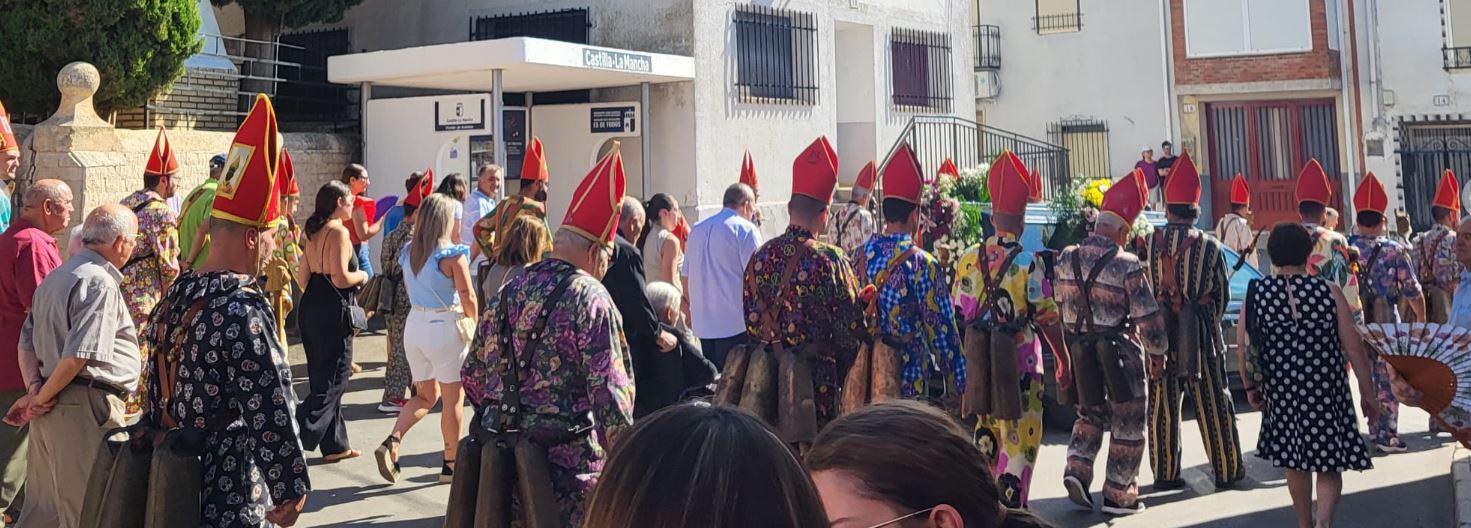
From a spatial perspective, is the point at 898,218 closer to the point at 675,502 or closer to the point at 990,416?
the point at 990,416

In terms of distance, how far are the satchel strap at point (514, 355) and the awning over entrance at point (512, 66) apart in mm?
9132

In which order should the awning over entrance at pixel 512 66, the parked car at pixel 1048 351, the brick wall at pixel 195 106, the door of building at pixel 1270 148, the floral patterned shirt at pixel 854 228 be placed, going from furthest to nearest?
the door of building at pixel 1270 148 < the awning over entrance at pixel 512 66 < the brick wall at pixel 195 106 < the floral patterned shirt at pixel 854 228 < the parked car at pixel 1048 351

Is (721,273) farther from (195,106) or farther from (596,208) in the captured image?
(195,106)

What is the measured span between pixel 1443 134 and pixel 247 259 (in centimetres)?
2736

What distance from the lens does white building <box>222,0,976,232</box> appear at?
639 inches

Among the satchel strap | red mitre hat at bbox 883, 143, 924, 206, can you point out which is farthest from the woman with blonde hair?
the satchel strap

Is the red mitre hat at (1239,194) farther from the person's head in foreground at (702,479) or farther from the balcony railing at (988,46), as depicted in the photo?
the balcony railing at (988,46)

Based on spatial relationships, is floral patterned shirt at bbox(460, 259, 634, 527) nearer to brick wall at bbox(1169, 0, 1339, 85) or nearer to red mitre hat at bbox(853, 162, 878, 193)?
red mitre hat at bbox(853, 162, 878, 193)

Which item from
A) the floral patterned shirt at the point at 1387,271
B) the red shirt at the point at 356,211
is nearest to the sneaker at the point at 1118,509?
the floral patterned shirt at the point at 1387,271

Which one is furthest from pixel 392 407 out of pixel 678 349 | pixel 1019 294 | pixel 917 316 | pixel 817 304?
pixel 1019 294

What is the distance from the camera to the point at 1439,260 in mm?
10273

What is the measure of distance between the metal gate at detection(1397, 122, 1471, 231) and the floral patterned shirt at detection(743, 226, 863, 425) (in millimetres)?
23780

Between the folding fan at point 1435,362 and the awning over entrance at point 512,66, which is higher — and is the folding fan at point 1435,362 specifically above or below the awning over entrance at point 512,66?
below

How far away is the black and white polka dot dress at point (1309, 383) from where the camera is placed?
6125 mm
